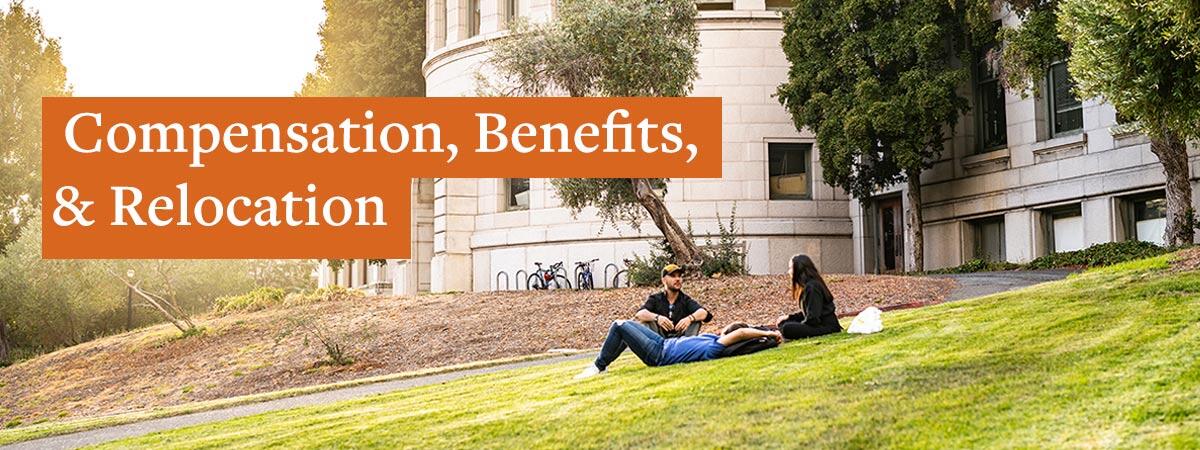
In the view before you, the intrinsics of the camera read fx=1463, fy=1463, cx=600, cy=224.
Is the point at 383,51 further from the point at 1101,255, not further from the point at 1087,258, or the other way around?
the point at 1101,255

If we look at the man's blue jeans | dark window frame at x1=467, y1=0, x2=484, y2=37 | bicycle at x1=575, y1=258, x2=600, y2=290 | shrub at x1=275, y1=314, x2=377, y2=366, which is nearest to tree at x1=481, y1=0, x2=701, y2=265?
shrub at x1=275, y1=314, x2=377, y2=366

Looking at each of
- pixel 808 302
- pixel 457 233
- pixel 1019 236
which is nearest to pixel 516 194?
pixel 457 233

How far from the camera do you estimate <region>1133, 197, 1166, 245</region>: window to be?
99.0ft

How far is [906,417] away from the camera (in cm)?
1046

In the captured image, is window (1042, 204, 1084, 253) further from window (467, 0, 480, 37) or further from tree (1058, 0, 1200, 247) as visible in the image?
window (467, 0, 480, 37)

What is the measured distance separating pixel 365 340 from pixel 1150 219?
1631cm

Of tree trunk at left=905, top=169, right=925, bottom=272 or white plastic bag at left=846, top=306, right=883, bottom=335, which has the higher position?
tree trunk at left=905, top=169, right=925, bottom=272

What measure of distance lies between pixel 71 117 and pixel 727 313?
12.6m

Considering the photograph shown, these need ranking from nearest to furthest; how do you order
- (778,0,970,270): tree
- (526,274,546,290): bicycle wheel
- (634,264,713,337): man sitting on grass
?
(634,264,713,337): man sitting on grass → (778,0,970,270): tree → (526,274,546,290): bicycle wheel

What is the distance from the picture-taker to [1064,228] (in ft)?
109

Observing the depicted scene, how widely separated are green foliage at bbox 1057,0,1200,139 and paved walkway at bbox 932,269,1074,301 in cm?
564

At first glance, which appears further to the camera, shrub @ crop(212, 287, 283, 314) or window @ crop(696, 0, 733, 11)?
window @ crop(696, 0, 733, 11)

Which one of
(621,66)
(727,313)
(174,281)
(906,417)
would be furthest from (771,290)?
(174,281)

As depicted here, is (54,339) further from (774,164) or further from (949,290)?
(949,290)
